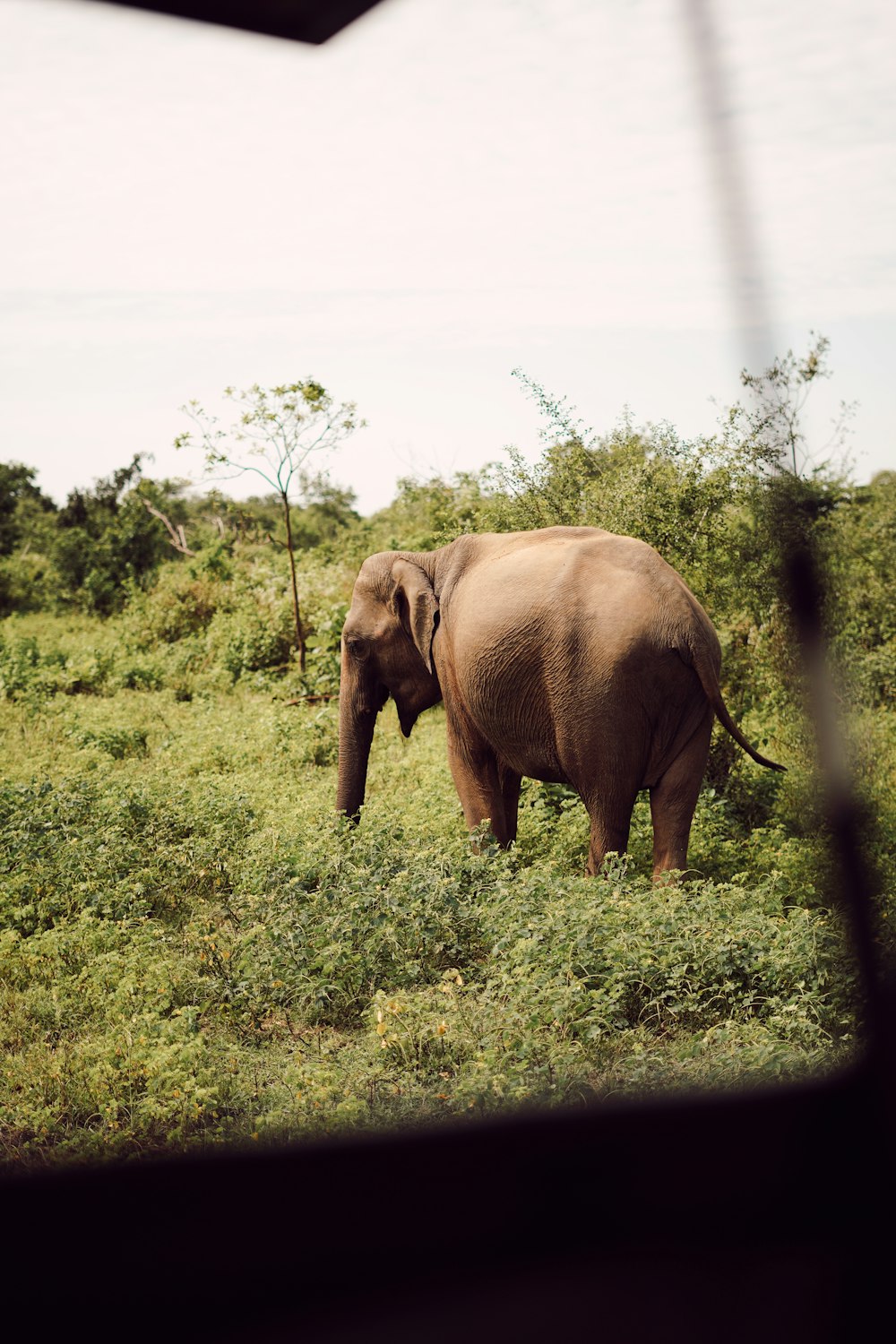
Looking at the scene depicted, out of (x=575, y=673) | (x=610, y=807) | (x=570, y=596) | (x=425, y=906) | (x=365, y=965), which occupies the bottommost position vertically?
(x=365, y=965)

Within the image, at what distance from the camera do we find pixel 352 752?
273 inches

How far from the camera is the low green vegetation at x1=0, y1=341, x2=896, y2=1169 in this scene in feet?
11.9

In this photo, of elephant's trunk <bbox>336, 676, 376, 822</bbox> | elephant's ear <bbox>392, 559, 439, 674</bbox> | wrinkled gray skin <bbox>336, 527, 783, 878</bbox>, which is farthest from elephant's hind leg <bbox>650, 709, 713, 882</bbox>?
elephant's trunk <bbox>336, 676, 376, 822</bbox>

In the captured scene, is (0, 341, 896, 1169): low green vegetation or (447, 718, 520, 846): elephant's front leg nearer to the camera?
(0, 341, 896, 1169): low green vegetation

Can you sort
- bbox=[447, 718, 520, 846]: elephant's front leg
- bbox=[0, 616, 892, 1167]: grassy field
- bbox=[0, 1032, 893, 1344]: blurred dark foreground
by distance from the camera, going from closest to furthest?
bbox=[0, 1032, 893, 1344]: blurred dark foreground < bbox=[0, 616, 892, 1167]: grassy field < bbox=[447, 718, 520, 846]: elephant's front leg

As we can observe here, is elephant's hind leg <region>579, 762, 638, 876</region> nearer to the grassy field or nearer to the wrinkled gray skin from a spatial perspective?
the wrinkled gray skin

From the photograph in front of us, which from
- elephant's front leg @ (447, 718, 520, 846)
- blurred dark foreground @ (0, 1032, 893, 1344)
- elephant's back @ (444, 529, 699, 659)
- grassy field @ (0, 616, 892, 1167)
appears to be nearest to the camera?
blurred dark foreground @ (0, 1032, 893, 1344)

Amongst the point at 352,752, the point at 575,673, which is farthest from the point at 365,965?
the point at 352,752

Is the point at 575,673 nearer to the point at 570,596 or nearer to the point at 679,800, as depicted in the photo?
the point at 570,596

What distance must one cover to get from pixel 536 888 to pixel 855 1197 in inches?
118

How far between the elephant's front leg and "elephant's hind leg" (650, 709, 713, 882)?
1.17 metres

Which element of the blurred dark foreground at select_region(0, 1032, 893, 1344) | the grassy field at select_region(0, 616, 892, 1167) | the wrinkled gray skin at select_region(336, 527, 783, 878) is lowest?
the grassy field at select_region(0, 616, 892, 1167)

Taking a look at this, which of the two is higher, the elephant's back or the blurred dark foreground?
the elephant's back

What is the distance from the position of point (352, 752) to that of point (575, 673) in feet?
6.59
